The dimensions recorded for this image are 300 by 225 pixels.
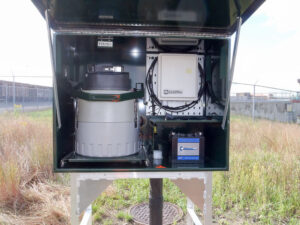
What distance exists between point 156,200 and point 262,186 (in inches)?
75.6

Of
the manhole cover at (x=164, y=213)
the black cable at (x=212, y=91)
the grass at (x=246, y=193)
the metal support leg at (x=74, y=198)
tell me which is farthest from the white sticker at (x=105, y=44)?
the grass at (x=246, y=193)

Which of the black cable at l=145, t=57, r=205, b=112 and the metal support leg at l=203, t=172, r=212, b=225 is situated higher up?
the black cable at l=145, t=57, r=205, b=112

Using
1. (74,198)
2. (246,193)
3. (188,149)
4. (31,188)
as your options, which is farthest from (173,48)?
(31,188)

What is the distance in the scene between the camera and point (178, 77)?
1864 mm

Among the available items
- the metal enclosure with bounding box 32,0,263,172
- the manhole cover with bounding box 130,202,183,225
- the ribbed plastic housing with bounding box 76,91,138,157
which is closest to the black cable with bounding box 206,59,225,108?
the metal enclosure with bounding box 32,0,263,172

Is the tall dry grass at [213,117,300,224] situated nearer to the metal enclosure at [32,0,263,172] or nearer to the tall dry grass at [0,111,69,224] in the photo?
the metal enclosure at [32,0,263,172]

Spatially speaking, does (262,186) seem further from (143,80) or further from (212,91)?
(143,80)

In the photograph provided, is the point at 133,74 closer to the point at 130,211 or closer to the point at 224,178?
the point at 130,211

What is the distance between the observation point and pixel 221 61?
1.64 m

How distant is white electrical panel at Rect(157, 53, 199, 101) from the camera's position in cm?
185

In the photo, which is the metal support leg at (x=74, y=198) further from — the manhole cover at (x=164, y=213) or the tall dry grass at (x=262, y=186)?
the tall dry grass at (x=262, y=186)

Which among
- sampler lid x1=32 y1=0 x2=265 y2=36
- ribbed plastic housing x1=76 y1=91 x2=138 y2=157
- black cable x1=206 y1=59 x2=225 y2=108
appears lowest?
ribbed plastic housing x1=76 y1=91 x2=138 y2=157

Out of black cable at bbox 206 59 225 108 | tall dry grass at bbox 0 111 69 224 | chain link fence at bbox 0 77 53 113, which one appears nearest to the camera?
black cable at bbox 206 59 225 108

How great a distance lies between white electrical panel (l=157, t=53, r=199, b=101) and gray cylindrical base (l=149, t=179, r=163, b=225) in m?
0.78
